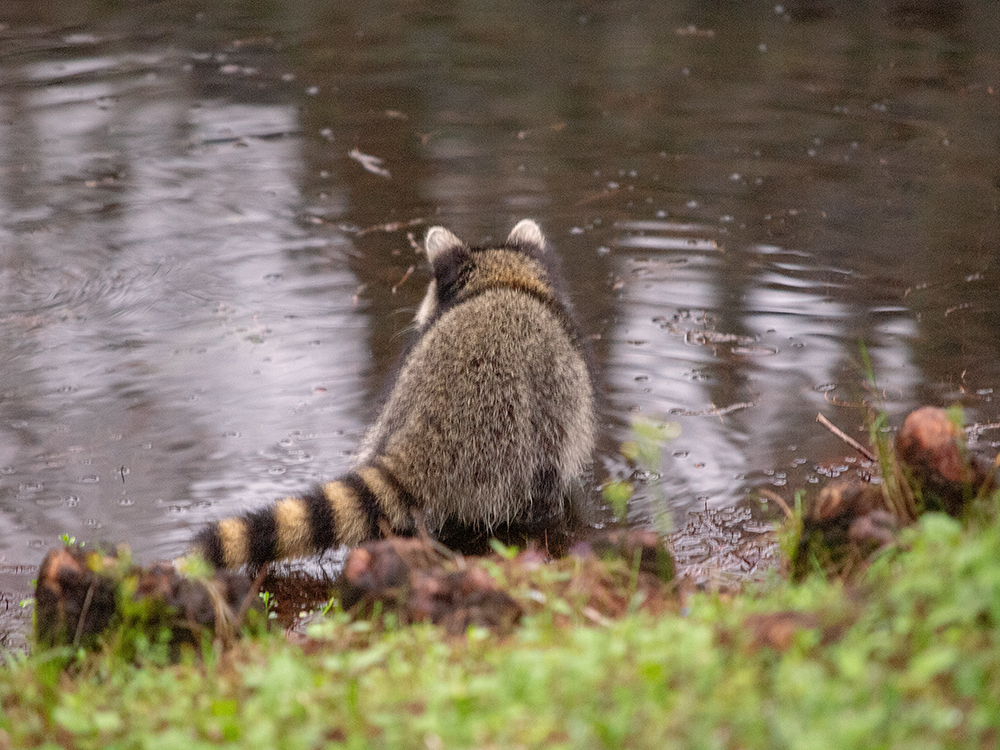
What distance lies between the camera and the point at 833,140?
9812 mm

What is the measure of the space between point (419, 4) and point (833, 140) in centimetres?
704

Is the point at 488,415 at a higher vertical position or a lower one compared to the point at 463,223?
lower

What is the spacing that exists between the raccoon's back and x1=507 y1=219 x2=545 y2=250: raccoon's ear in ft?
1.89

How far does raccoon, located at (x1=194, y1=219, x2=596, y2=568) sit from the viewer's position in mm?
4469

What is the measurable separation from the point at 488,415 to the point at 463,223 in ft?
12.3

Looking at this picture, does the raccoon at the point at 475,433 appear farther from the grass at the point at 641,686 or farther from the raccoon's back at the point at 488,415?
the grass at the point at 641,686

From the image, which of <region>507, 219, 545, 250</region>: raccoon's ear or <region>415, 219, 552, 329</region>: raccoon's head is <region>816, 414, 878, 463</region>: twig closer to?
<region>415, 219, 552, 329</region>: raccoon's head

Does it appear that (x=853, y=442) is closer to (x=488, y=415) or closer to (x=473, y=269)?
(x=488, y=415)

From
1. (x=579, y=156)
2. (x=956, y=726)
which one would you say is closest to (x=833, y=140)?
(x=579, y=156)

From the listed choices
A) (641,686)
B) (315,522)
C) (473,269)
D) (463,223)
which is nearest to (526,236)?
(473,269)

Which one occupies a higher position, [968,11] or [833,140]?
[968,11]

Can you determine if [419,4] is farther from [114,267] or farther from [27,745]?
[27,745]

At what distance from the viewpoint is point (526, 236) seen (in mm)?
5527

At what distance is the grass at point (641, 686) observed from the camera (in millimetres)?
2209
